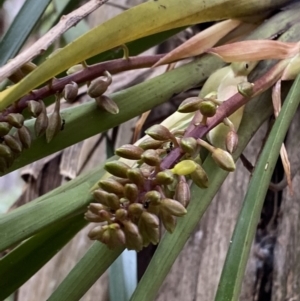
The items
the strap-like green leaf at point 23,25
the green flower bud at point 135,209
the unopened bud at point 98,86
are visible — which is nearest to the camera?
the green flower bud at point 135,209

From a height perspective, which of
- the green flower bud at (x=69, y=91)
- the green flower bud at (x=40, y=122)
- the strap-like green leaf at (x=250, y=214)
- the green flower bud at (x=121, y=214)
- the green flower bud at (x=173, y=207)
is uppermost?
the green flower bud at (x=69, y=91)

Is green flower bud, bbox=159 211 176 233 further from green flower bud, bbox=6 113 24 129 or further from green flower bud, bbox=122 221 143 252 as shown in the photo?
green flower bud, bbox=6 113 24 129

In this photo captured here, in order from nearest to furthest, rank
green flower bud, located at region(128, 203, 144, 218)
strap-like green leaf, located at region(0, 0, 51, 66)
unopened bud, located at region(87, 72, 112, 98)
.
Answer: green flower bud, located at region(128, 203, 144, 218)
unopened bud, located at region(87, 72, 112, 98)
strap-like green leaf, located at region(0, 0, 51, 66)

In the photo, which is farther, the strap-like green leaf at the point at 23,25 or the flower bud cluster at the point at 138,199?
the strap-like green leaf at the point at 23,25

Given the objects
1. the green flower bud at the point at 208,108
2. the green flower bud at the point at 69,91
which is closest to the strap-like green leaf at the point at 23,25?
the green flower bud at the point at 69,91

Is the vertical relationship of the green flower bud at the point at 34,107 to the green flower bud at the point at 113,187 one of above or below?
above

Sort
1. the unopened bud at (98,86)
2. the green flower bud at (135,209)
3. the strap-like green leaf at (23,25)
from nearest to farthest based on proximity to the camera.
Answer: the green flower bud at (135,209) < the unopened bud at (98,86) < the strap-like green leaf at (23,25)

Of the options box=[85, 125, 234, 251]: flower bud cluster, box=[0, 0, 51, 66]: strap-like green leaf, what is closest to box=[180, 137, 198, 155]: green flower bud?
box=[85, 125, 234, 251]: flower bud cluster

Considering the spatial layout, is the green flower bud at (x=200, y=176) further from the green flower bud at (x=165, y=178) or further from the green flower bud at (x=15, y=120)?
the green flower bud at (x=15, y=120)
